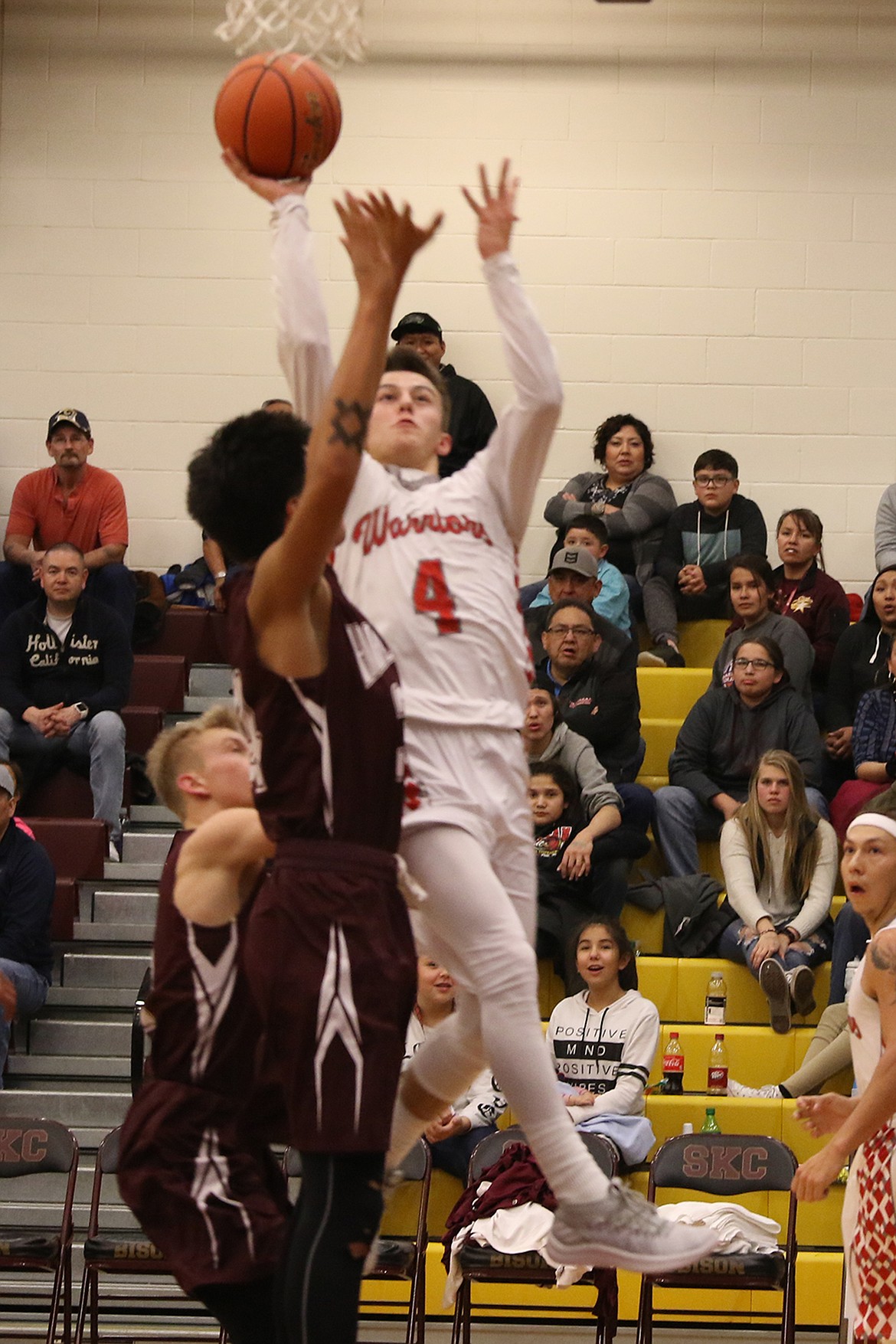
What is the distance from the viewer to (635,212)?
12.6 meters

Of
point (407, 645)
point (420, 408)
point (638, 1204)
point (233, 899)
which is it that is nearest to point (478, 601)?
point (407, 645)

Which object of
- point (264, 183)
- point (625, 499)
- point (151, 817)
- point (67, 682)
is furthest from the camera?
point (625, 499)

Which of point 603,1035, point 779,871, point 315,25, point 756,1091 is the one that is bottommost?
point 756,1091

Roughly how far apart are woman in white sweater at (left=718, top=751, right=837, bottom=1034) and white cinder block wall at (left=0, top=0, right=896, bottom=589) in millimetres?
3965

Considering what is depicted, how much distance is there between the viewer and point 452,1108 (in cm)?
784

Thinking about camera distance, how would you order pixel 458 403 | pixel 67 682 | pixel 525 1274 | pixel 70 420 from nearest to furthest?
pixel 525 1274 → pixel 67 682 → pixel 70 420 → pixel 458 403

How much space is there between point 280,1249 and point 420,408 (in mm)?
1990

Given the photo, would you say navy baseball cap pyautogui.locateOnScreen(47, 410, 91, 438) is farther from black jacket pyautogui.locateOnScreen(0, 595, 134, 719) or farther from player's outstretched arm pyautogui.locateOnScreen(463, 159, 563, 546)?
player's outstretched arm pyautogui.locateOnScreen(463, 159, 563, 546)

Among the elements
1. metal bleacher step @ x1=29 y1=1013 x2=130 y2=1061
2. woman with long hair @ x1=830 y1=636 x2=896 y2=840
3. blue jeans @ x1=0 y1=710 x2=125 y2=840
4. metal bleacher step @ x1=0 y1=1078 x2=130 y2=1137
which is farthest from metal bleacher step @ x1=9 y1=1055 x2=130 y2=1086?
woman with long hair @ x1=830 y1=636 x2=896 y2=840

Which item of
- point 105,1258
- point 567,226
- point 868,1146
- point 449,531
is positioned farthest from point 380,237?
point 567,226

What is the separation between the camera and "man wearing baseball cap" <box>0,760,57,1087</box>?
27.5 ft

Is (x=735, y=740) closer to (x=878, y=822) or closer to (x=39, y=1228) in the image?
(x=878, y=822)

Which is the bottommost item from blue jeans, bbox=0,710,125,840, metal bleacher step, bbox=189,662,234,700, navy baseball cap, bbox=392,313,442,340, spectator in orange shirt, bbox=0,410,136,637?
blue jeans, bbox=0,710,125,840

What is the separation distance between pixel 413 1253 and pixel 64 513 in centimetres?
610
